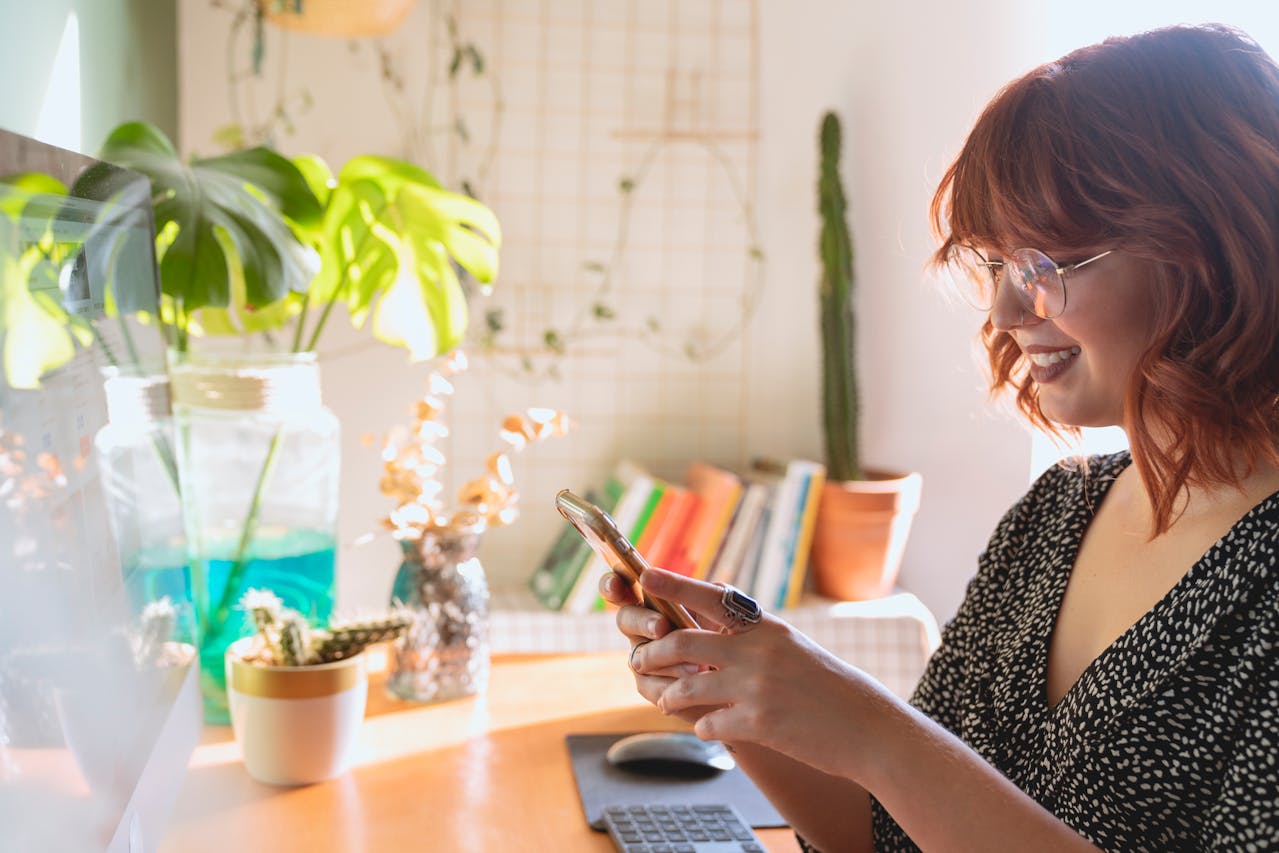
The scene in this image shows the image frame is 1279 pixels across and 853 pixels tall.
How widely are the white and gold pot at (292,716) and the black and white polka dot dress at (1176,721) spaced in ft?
2.01

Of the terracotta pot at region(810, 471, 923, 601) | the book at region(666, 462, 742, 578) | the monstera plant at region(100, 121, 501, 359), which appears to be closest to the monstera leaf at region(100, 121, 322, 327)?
the monstera plant at region(100, 121, 501, 359)

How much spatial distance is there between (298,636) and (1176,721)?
81 centimetres

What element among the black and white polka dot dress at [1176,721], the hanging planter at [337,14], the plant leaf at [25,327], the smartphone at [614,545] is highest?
the hanging planter at [337,14]

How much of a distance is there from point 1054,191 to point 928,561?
1.39m

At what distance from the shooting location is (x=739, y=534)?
2.10 m

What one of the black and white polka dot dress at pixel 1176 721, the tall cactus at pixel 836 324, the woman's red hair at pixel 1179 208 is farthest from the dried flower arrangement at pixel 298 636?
the tall cactus at pixel 836 324

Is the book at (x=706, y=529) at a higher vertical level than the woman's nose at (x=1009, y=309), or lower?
lower

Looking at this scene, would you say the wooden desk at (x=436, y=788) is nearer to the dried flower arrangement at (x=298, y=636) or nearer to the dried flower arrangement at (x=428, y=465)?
the dried flower arrangement at (x=298, y=636)

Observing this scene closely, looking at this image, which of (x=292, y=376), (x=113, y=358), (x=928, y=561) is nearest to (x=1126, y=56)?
(x=113, y=358)

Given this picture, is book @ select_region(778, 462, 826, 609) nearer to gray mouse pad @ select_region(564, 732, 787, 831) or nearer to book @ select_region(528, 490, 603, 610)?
book @ select_region(528, 490, 603, 610)

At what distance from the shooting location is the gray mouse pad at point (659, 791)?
112 cm

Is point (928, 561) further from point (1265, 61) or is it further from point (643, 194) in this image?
point (1265, 61)

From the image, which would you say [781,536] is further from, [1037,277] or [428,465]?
[1037,277]

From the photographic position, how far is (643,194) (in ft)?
7.46
